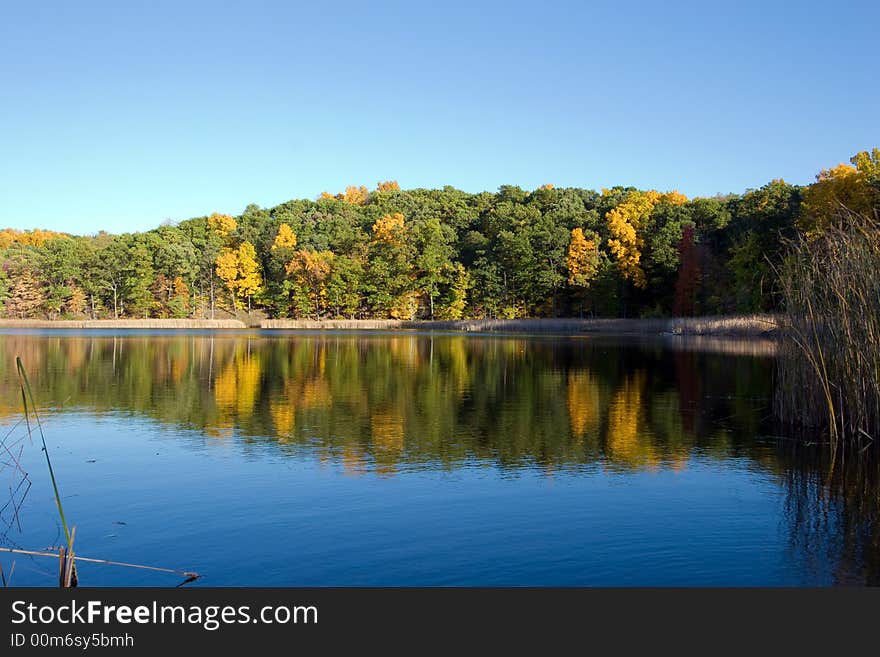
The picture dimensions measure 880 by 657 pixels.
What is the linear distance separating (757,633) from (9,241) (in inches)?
4229

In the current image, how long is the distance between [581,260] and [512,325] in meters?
12.3

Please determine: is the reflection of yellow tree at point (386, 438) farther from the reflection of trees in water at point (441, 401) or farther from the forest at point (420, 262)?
the forest at point (420, 262)

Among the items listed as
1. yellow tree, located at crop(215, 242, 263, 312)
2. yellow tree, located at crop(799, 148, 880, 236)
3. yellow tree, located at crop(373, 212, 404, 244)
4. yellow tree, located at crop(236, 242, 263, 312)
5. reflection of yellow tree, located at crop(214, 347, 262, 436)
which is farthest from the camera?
yellow tree, located at crop(236, 242, 263, 312)

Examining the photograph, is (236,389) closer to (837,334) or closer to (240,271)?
(837,334)

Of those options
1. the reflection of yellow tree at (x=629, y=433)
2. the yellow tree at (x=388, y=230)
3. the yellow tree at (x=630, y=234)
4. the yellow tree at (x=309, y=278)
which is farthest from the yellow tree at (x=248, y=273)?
A: the reflection of yellow tree at (x=629, y=433)

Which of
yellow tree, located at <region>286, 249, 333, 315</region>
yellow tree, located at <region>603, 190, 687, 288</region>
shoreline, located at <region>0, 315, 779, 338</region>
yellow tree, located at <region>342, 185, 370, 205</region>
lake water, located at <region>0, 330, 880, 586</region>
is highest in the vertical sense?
yellow tree, located at <region>342, 185, 370, 205</region>

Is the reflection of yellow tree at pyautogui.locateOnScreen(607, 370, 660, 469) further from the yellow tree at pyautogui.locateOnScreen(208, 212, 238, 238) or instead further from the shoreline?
the yellow tree at pyautogui.locateOnScreen(208, 212, 238, 238)

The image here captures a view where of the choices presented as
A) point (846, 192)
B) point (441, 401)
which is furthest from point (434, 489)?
point (846, 192)

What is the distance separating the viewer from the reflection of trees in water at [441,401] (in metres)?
12.0

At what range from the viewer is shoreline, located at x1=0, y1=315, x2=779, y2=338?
48.3 metres

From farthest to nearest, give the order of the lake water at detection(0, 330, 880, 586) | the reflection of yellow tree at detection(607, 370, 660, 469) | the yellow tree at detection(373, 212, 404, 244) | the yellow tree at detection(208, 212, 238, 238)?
1. the yellow tree at detection(208, 212, 238, 238)
2. the yellow tree at detection(373, 212, 404, 244)
3. the reflection of yellow tree at detection(607, 370, 660, 469)
4. the lake water at detection(0, 330, 880, 586)

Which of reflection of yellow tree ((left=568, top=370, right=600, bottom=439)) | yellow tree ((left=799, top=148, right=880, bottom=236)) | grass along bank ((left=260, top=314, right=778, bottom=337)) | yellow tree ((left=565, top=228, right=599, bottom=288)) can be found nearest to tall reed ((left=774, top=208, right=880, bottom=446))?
reflection of yellow tree ((left=568, top=370, right=600, bottom=439))

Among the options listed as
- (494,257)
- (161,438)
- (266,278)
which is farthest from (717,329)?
(266,278)

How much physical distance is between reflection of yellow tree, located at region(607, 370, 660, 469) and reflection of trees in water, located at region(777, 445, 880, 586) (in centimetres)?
183
